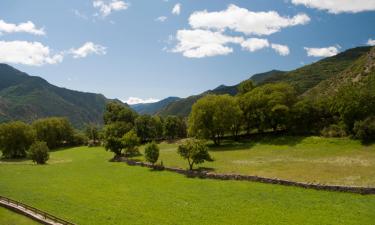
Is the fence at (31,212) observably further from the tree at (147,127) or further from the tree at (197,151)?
the tree at (147,127)

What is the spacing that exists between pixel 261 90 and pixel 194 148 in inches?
1674

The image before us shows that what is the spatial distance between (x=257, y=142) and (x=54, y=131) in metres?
79.4

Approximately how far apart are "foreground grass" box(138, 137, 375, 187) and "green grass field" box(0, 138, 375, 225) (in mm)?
5663

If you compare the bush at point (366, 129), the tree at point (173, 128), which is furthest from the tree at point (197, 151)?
the tree at point (173, 128)

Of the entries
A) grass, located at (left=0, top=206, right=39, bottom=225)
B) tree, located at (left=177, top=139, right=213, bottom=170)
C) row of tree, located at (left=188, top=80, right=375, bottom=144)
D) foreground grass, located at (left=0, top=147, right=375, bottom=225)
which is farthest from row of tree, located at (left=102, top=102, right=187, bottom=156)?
grass, located at (left=0, top=206, right=39, bottom=225)

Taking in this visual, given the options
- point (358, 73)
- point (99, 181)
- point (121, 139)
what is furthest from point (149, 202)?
point (358, 73)

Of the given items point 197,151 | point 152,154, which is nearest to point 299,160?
point 197,151

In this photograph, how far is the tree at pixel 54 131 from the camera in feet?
398

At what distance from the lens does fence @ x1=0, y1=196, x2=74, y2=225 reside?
34.3 m

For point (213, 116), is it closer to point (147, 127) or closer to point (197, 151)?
point (197, 151)

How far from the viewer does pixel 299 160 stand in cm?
5862

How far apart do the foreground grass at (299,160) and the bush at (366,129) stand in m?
1.58

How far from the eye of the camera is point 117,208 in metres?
38.9

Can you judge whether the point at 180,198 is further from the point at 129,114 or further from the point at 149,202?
the point at 129,114
